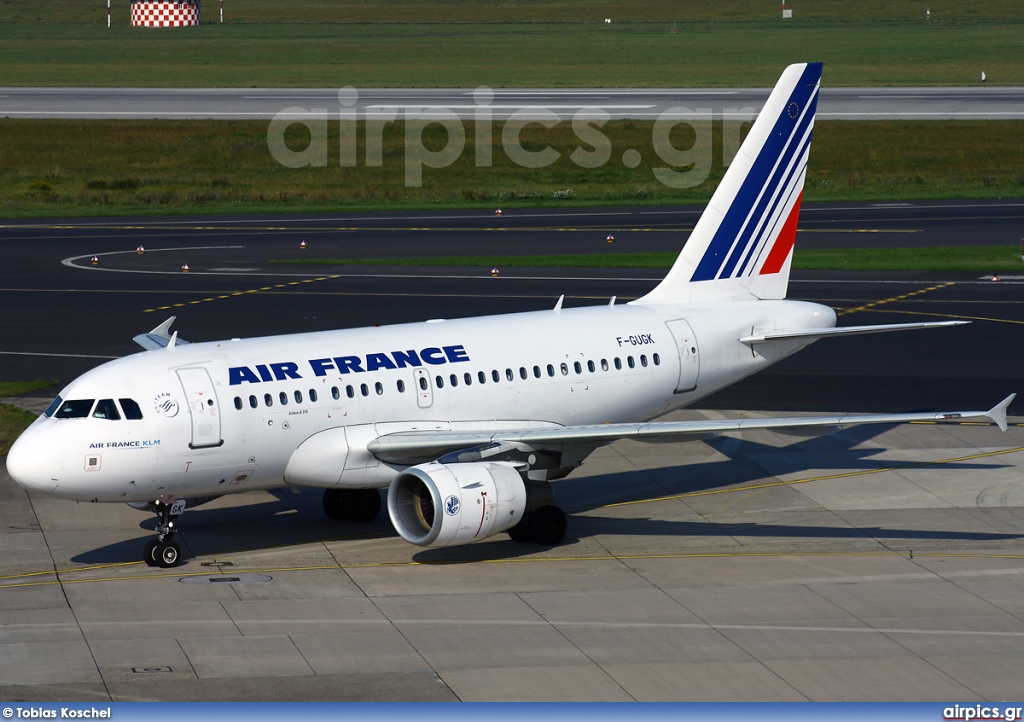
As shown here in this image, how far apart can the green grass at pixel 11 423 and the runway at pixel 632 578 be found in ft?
11.9

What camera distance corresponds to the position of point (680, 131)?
11581cm

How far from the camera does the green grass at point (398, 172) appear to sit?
90.8 meters

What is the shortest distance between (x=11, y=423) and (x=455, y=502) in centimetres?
1806

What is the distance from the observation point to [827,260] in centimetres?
6712

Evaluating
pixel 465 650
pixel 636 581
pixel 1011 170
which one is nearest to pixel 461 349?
pixel 636 581

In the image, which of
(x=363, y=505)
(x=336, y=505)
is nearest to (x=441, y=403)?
(x=363, y=505)

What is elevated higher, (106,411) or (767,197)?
(767,197)

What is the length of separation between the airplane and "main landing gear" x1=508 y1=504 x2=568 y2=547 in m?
0.03

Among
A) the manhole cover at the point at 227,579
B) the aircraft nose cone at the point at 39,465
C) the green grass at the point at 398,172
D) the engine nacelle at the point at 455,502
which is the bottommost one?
the manhole cover at the point at 227,579

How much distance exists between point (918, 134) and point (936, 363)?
68537 millimetres

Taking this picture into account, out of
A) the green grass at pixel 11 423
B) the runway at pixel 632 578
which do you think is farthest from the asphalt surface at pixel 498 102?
the green grass at pixel 11 423

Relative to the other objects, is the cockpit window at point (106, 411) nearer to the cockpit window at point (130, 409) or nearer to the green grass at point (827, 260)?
the cockpit window at point (130, 409)

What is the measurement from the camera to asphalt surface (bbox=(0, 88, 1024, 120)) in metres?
127

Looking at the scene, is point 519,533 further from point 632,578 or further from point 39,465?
point 39,465
